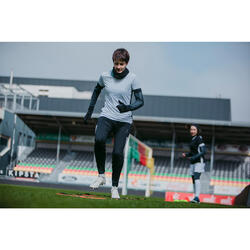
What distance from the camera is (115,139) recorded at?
3.77 meters

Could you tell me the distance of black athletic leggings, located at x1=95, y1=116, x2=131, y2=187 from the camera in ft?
12.0

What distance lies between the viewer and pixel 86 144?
89.2 ft

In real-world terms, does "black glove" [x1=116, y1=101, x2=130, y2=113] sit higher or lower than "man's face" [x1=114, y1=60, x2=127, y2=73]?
lower

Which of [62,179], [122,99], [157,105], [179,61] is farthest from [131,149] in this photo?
[157,105]

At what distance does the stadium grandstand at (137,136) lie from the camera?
22005 mm

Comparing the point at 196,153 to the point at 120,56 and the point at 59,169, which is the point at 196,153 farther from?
the point at 59,169

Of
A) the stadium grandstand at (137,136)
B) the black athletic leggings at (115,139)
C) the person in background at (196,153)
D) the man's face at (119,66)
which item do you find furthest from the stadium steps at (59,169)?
the man's face at (119,66)

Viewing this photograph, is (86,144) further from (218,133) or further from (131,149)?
(131,149)

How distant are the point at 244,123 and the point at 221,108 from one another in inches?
138

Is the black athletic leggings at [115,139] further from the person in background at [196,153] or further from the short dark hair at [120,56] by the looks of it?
the person in background at [196,153]

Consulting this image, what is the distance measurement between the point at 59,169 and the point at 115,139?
20.7 m

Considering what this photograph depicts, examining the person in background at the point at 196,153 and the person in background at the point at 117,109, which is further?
the person in background at the point at 196,153

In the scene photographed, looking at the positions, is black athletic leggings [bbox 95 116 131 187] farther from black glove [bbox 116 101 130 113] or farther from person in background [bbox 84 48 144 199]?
black glove [bbox 116 101 130 113]

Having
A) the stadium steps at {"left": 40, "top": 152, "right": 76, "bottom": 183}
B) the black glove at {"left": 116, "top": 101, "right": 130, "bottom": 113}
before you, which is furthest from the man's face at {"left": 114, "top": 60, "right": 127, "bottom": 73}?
the stadium steps at {"left": 40, "top": 152, "right": 76, "bottom": 183}
